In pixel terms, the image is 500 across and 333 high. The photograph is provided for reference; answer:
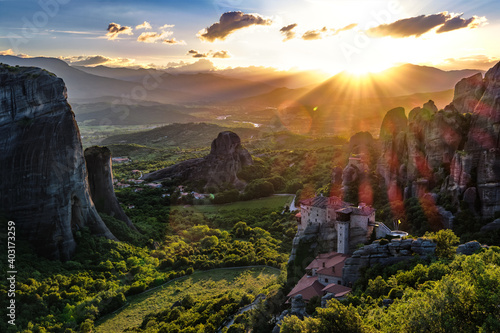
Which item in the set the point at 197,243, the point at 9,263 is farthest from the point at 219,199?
the point at 9,263

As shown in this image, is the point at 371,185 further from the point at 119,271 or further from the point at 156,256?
the point at 119,271

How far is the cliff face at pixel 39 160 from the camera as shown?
147 feet

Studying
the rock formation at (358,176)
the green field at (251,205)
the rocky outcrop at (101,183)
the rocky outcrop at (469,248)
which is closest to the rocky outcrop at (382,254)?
the rocky outcrop at (469,248)

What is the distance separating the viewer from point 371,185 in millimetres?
62438

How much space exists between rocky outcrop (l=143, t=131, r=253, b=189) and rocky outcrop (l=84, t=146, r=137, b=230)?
4460 centimetres

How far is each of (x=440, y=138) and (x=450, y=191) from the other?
410 inches

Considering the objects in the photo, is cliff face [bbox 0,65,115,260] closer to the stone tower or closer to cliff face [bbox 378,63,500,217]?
the stone tower

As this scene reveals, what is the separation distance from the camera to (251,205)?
297 ft

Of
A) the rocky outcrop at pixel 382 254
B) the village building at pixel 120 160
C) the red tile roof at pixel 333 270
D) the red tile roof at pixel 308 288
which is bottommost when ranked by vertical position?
the village building at pixel 120 160

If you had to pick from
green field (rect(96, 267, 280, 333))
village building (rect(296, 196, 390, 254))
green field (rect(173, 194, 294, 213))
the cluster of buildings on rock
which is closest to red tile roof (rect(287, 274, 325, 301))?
the cluster of buildings on rock

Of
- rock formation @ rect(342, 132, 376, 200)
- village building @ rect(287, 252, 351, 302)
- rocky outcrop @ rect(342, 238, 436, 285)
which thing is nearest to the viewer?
village building @ rect(287, 252, 351, 302)

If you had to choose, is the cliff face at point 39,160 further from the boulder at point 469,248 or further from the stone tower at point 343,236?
the boulder at point 469,248

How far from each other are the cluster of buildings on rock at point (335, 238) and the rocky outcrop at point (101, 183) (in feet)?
111

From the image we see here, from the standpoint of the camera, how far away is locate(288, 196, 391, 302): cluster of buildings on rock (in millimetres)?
34656
